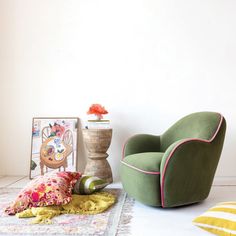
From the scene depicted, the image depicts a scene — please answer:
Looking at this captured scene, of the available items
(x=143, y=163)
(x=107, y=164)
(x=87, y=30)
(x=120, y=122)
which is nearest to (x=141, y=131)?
(x=120, y=122)

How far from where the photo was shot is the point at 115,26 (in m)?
3.29

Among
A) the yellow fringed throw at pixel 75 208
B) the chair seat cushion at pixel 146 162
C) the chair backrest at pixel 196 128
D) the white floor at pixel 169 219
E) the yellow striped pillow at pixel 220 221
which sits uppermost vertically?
the chair backrest at pixel 196 128

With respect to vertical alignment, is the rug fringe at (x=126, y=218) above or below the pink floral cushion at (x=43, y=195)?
below

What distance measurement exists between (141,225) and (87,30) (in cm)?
241

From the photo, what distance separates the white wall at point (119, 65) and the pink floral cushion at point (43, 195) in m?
1.17

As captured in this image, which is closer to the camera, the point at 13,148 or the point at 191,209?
the point at 191,209

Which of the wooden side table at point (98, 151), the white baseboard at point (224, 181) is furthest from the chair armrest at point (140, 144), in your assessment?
the white baseboard at point (224, 181)

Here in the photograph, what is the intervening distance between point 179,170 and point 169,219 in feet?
1.14

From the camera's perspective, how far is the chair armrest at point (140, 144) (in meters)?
2.60

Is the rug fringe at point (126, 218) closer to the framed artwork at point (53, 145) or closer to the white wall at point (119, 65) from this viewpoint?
the white wall at point (119, 65)

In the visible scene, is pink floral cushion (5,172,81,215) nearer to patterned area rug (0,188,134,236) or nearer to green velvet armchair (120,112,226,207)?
patterned area rug (0,188,134,236)

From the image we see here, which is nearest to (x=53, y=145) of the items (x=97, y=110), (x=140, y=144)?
(x=97, y=110)

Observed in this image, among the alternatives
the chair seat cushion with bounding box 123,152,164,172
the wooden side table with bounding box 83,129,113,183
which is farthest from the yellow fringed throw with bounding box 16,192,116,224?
the wooden side table with bounding box 83,129,113,183

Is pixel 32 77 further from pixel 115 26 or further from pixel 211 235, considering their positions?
pixel 211 235
